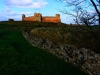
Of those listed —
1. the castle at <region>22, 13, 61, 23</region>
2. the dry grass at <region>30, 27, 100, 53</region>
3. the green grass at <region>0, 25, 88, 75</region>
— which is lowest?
the green grass at <region>0, 25, 88, 75</region>

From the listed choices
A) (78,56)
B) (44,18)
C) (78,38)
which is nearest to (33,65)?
(78,56)

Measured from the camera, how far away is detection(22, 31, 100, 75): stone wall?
12.4 meters

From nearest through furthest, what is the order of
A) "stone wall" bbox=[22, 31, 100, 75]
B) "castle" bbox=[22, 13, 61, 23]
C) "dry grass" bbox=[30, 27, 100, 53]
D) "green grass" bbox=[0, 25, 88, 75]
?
"stone wall" bbox=[22, 31, 100, 75]
"green grass" bbox=[0, 25, 88, 75]
"dry grass" bbox=[30, 27, 100, 53]
"castle" bbox=[22, 13, 61, 23]

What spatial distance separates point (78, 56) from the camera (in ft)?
46.9

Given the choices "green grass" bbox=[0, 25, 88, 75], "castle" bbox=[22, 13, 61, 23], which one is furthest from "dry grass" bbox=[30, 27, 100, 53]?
"castle" bbox=[22, 13, 61, 23]

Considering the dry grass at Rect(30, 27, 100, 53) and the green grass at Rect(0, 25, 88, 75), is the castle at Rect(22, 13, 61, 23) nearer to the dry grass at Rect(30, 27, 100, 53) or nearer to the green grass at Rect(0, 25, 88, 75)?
the dry grass at Rect(30, 27, 100, 53)

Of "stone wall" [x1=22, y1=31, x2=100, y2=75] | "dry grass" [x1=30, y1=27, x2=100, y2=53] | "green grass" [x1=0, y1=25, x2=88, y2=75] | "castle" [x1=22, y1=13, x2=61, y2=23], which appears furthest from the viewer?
"castle" [x1=22, y1=13, x2=61, y2=23]

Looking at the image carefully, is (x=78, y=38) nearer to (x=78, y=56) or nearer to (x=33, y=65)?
(x=78, y=56)

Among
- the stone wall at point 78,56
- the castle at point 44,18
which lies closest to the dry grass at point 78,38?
the stone wall at point 78,56

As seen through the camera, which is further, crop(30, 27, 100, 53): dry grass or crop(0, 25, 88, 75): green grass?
crop(30, 27, 100, 53): dry grass

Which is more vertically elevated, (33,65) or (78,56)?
(78,56)

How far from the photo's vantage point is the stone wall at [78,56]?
12421 mm

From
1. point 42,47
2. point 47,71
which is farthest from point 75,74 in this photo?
point 42,47

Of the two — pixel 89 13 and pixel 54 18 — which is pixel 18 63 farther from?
pixel 54 18
